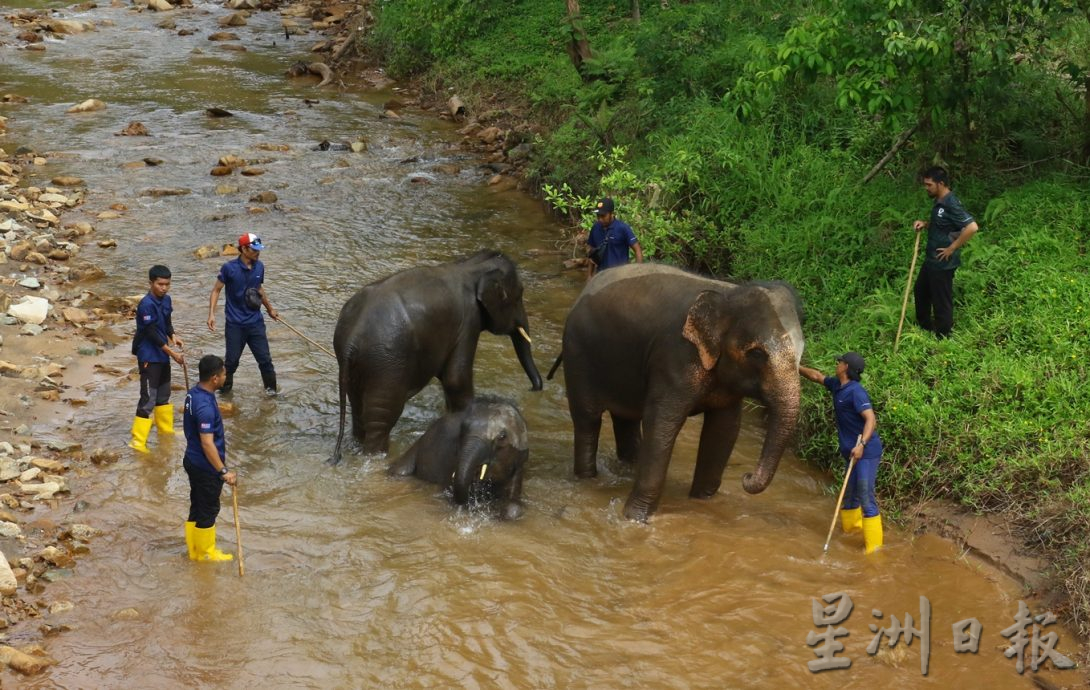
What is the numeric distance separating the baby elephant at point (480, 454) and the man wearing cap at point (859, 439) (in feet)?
6.49

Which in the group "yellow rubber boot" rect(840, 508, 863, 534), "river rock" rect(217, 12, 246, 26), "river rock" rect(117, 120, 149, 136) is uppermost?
"river rock" rect(217, 12, 246, 26)

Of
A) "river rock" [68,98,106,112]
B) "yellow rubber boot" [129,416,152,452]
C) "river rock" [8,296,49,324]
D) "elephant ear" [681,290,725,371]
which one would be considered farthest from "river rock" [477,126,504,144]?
"elephant ear" [681,290,725,371]

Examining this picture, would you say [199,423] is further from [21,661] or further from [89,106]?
[89,106]

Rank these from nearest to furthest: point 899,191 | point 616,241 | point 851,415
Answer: point 851,415 < point 616,241 < point 899,191

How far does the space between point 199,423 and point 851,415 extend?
13.1ft

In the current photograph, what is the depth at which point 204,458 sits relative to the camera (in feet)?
22.0

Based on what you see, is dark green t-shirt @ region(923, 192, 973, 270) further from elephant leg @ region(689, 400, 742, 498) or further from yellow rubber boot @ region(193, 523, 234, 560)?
yellow rubber boot @ region(193, 523, 234, 560)

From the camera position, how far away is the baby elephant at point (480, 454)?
7469 millimetres

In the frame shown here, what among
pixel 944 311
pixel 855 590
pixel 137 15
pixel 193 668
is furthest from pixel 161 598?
pixel 137 15

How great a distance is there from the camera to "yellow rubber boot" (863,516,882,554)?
7.17 meters

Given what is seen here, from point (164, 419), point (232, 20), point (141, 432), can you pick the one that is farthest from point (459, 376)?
point (232, 20)

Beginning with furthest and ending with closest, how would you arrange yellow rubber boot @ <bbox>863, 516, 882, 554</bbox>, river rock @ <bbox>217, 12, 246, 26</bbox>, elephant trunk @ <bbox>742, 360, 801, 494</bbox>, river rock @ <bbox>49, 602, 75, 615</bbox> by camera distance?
river rock @ <bbox>217, 12, 246, 26</bbox> → yellow rubber boot @ <bbox>863, 516, 882, 554</bbox> → elephant trunk @ <bbox>742, 360, 801, 494</bbox> → river rock @ <bbox>49, 602, 75, 615</bbox>

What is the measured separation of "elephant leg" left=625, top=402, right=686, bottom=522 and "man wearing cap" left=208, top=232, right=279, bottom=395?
3.44m

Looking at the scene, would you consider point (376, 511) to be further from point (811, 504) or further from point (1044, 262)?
point (1044, 262)
